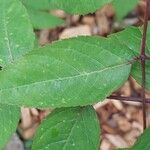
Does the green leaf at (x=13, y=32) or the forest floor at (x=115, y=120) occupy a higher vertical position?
the green leaf at (x=13, y=32)

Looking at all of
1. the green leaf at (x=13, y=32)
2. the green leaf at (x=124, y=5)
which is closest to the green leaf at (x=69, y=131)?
the green leaf at (x=13, y=32)

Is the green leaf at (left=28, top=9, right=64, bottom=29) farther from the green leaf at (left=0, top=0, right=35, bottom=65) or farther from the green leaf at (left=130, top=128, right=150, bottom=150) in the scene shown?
the green leaf at (left=130, top=128, right=150, bottom=150)

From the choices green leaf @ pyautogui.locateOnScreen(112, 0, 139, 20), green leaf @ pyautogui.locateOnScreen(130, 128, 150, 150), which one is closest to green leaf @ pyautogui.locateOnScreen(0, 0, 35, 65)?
green leaf @ pyautogui.locateOnScreen(130, 128, 150, 150)

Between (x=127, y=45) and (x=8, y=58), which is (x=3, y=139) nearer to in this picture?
(x=8, y=58)

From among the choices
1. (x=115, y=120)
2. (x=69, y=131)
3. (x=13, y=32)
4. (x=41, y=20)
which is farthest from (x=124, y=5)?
(x=69, y=131)

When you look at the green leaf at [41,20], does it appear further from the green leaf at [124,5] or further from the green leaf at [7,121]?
the green leaf at [7,121]

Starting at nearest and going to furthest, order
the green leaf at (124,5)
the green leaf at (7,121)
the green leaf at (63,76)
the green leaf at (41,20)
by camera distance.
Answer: the green leaf at (63,76), the green leaf at (7,121), the green leaf at (41,20), the green leaf at (124,5)

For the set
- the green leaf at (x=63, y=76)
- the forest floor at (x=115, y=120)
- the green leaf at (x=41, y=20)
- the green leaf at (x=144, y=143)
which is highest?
the green leaf at (x=63, y=76)

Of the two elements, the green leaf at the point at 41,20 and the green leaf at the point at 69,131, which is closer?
the green leaf at the point at 69,131
